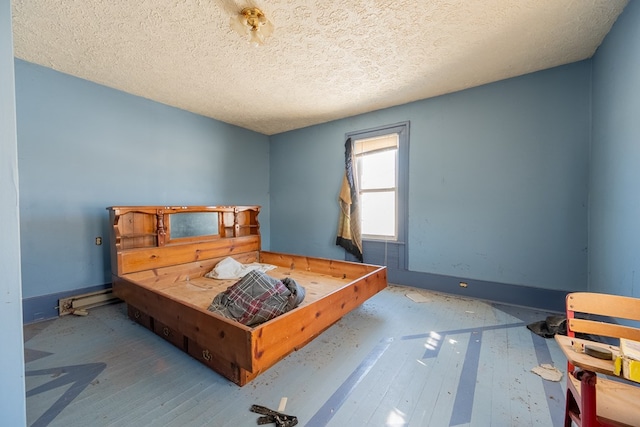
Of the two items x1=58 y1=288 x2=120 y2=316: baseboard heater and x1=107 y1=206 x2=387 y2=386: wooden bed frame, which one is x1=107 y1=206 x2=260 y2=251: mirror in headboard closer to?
x1=107 y1=206 x2=387 y2=386: wooden bed frame

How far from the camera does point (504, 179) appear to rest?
280 cm

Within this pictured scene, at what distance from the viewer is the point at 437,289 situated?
3.19 metres

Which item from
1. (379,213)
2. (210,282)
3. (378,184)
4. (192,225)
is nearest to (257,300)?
(210,282)

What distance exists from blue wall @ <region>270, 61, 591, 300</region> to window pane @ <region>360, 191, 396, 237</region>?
30 cm

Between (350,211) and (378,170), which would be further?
(350,211)

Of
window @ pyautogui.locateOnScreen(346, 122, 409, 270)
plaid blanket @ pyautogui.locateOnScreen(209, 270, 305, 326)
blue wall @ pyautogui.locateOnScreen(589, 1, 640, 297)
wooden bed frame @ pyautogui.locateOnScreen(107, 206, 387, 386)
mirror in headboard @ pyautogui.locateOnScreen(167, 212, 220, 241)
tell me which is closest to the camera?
wooden bed frame @ pyautogui.locateOnScreen(107, 206, 387, 386)

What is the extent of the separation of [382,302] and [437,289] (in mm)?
848

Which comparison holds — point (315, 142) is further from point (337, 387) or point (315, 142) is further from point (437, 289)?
point (337, 387)

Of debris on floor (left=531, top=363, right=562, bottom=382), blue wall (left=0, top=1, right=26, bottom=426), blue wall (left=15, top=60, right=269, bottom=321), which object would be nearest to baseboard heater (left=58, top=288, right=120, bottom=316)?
blue wall (left=15, top=60, right=269, bottom=321)

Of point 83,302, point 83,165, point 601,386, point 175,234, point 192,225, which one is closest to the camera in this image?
point 601,386

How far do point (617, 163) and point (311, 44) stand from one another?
2607mm

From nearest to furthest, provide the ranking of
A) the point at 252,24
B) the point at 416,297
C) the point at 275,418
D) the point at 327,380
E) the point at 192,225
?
the point at 275,418, the point at 327,380, the point at 252,24, the point at 416,297, the point at 192,225

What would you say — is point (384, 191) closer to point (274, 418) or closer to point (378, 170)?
point (378, 170)

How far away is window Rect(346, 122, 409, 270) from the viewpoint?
3479 mm
